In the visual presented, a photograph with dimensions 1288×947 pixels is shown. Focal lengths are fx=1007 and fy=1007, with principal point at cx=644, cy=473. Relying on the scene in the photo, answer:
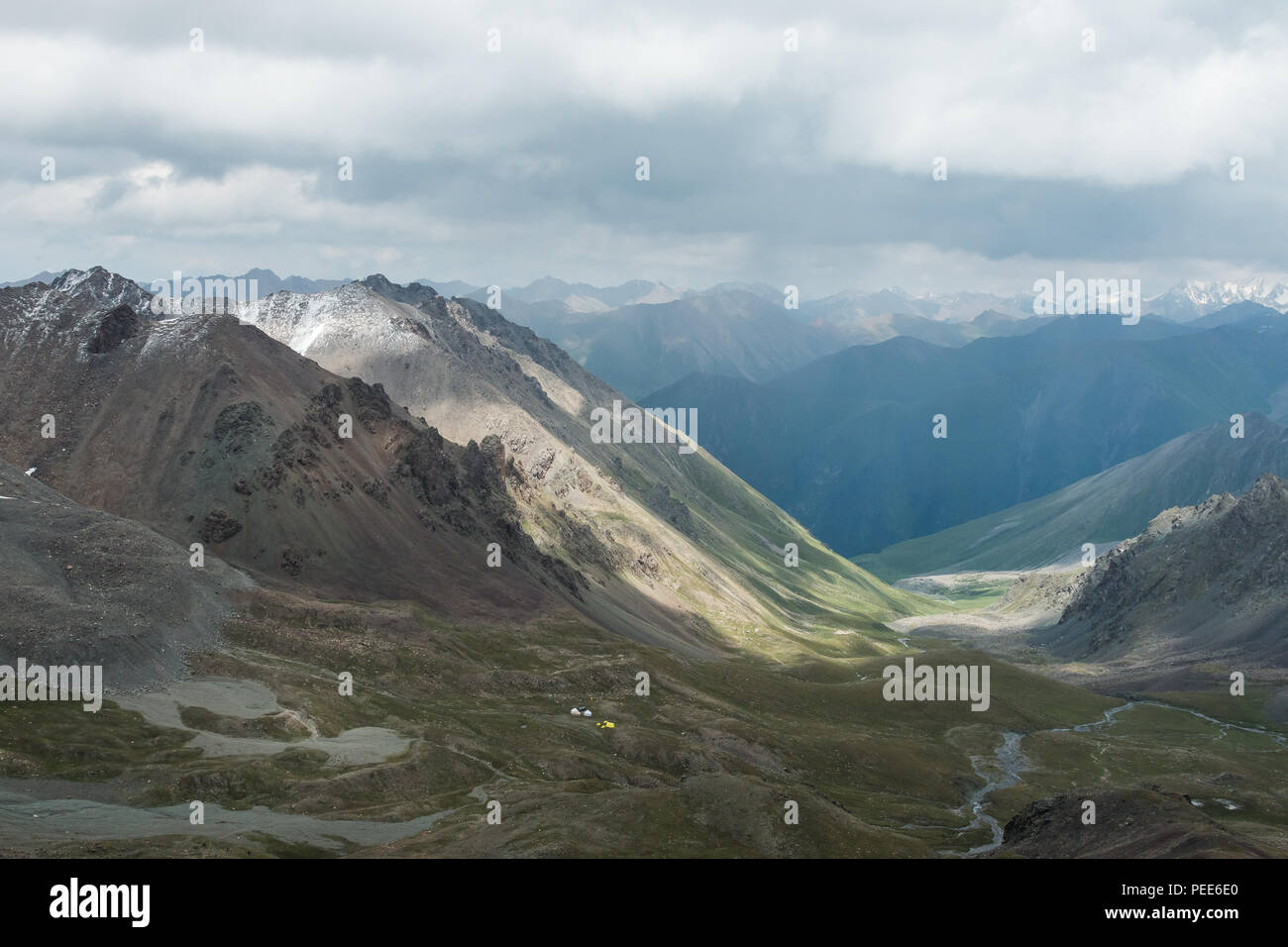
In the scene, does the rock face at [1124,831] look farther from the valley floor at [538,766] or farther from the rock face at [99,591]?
the rock face at [99,591]

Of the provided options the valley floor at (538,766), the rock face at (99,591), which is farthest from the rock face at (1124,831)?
the rock face at (99,591)

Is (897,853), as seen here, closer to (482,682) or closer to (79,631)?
(482,682)

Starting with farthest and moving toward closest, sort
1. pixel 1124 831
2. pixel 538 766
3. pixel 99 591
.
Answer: pixel 99 591 → pixel 538 766 → pixel 1124 831

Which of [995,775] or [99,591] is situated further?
[995,775]

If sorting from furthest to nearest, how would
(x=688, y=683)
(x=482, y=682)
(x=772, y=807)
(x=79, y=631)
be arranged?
(x=688, y=683) → (x=482, y=682) → (x=79, y=631) → (x=772, y=807)

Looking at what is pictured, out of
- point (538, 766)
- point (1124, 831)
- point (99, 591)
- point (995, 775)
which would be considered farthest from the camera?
point (995, 775)

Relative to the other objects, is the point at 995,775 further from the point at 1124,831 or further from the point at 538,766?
the point at 538,766

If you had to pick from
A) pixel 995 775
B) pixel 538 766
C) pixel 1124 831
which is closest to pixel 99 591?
pixel 538 766
